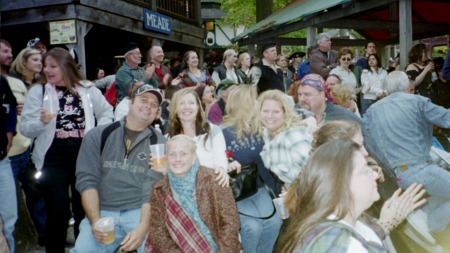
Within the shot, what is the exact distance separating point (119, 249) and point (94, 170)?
0.65 m

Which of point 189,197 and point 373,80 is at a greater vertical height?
point 373,80

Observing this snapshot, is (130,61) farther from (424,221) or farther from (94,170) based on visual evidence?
(424,221)

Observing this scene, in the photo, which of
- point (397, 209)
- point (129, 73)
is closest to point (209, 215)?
point (397, 209)

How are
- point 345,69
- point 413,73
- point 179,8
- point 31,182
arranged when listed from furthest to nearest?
point 179,8, point 345,69, point 413,73, point 31,182

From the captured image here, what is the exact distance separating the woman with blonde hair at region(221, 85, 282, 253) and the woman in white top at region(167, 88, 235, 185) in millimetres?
159

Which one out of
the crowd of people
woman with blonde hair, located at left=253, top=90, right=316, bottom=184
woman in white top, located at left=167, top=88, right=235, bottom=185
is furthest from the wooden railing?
woman with blonde hair, located at left=253, top=90, right=316, bottom=184

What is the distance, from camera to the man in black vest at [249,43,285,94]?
25.1 ft

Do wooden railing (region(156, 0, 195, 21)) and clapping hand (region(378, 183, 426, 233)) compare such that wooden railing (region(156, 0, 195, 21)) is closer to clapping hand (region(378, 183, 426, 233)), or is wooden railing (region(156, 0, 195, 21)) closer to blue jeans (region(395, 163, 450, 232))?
blue jeans (region(395, 163, 450, 232))

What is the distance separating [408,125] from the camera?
4633 mm

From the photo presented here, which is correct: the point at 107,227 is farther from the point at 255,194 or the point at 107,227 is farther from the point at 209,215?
the point at 255,194

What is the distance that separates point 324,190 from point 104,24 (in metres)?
9.87

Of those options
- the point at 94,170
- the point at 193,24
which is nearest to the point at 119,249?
the point at 94,170

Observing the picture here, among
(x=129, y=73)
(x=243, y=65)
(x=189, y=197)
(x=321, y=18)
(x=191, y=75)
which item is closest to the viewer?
(x=189, y=197)

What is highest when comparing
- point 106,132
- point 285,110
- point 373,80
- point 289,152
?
point 373,80
